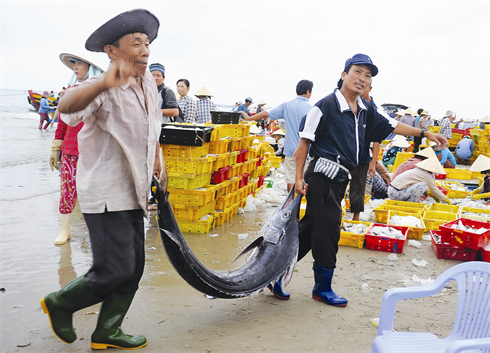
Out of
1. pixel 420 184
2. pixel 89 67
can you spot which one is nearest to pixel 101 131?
pixel 89 67

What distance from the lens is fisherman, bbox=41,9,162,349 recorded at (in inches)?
92.8

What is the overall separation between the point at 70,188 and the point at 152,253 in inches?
50.4

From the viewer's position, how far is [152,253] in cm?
484

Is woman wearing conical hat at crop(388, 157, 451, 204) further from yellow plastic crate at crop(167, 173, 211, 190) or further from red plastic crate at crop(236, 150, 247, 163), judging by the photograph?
yellow plastic crate at crop(167, 173, 211, 190)

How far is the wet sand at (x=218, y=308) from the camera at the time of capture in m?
2.89

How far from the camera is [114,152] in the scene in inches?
96.3

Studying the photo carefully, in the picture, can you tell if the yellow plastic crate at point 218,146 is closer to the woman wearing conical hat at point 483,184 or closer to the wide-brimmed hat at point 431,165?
the wide-brimmed hat at point 431,165

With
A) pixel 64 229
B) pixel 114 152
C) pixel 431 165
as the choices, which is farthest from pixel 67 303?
pixel 431 165

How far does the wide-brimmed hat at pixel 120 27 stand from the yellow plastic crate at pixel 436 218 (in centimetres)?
549

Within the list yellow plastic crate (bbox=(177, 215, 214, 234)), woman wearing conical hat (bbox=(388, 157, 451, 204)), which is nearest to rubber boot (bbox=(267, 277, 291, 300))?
yellow plastic crate (bbox=(177, 215, 214, 234))

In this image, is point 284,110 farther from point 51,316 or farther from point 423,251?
point 51,316

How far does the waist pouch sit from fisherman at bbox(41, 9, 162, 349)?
151 centimetres

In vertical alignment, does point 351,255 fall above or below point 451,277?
below

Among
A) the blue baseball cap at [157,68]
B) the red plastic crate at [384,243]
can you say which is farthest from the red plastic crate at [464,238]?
the blue baseball cap at [157,68]
